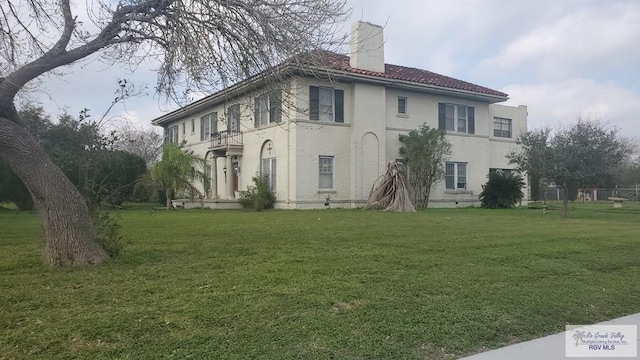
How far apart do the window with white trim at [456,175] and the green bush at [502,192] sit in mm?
1716

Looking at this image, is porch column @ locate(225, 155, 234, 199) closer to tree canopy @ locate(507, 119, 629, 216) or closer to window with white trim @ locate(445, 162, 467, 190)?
window with white trim @ locate(445, 162, 467, 190)

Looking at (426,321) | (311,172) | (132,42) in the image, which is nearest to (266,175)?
(311,172)

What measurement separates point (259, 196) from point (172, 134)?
17541 mm

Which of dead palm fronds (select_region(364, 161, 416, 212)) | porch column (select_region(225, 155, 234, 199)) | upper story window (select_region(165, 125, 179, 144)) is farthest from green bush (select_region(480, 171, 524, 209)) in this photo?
upper story window (select_region(165, 125, 179, 144))

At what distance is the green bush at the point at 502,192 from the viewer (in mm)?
27000

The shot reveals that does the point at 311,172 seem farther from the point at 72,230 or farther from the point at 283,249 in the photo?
the point at 72,230

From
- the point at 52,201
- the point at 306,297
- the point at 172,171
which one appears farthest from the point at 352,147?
the point at 306,297

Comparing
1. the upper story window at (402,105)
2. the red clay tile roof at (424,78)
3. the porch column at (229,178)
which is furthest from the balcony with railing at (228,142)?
A: the upper story window at (402,105)

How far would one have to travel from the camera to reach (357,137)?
24.9 metres

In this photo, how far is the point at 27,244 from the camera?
9.95 metres

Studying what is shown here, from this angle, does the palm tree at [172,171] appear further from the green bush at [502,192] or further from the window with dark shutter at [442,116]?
the green bush at [502,192]

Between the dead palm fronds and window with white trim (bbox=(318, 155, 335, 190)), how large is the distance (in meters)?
2.37

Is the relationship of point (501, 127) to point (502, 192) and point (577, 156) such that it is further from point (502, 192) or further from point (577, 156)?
point (577, 156)

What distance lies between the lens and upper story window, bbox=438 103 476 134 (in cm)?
2844
